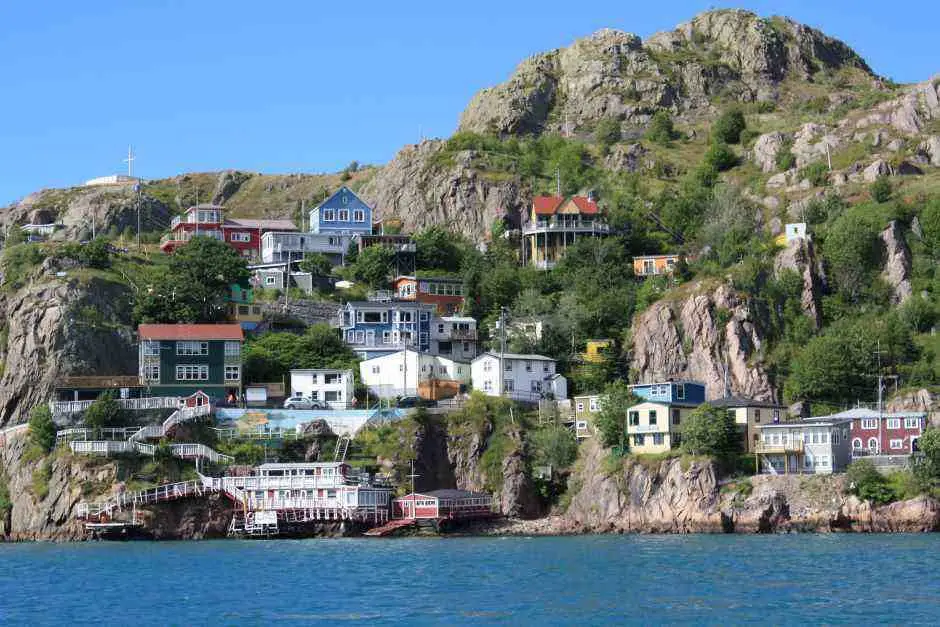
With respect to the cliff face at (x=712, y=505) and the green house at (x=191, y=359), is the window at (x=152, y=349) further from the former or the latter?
the cliff face at (x=712, y=505)

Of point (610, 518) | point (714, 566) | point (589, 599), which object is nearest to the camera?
point (589, 599)

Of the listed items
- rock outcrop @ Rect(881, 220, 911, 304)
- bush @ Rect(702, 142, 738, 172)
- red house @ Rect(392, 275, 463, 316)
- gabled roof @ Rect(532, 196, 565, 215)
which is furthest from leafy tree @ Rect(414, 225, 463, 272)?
rock outcrop @ Rect(881, 220, 911, 304)

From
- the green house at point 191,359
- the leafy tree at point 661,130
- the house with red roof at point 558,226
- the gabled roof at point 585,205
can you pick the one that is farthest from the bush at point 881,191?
the green house at point 191,359

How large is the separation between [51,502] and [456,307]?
4179 cm

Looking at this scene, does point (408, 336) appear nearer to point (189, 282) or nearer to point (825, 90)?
point (189, 282)

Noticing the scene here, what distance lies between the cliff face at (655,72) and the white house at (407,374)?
55.7 meters

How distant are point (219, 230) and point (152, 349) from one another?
37.2 metres

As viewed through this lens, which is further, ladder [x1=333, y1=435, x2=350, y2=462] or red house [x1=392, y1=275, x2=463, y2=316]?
red house [x1=392, y1=275, x2=463, y2=316]

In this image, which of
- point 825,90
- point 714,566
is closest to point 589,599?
point 714,566

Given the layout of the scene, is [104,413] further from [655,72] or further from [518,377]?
[655,72]

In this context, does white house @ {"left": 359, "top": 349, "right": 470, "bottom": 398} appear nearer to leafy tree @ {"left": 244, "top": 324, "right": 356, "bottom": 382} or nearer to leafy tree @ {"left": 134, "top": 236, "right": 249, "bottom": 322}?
leafy tree @ {"left": 244, "top": 324, "right": 356, "bottom": 382}

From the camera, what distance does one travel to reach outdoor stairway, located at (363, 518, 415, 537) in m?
98.7

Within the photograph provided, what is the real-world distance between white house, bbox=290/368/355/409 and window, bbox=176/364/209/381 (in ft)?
19.6

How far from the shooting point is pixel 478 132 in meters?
166
